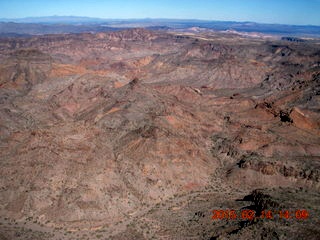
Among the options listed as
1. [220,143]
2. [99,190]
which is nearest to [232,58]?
[220,143]

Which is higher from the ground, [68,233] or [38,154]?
[38,154]

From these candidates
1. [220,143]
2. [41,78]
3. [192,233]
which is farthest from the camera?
[41,78]

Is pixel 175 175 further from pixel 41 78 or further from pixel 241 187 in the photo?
pixel 41 78

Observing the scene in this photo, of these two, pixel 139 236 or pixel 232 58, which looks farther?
pixel 232 58

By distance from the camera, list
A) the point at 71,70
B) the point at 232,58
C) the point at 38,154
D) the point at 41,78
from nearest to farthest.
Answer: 1. the point at 38,154
2. the point at 41,78
3. the point at 71,70
4. the point at 232,58

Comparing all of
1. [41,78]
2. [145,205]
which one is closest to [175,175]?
[145,205]

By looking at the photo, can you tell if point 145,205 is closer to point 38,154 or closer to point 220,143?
point 38,154
